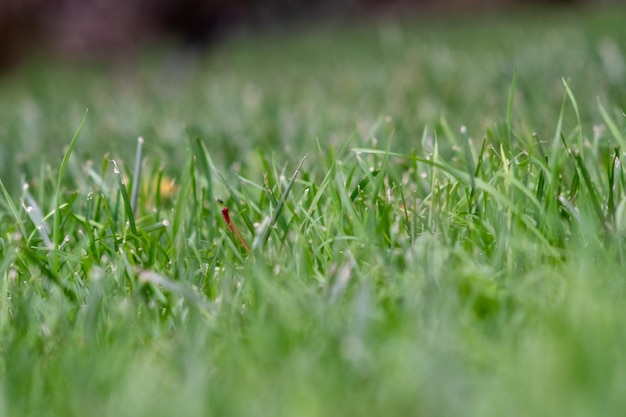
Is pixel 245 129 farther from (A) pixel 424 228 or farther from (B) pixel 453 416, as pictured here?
(B) pixel 453 416

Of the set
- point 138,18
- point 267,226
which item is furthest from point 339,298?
point 138,18

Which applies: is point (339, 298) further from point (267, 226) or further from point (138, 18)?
point (138, 18)

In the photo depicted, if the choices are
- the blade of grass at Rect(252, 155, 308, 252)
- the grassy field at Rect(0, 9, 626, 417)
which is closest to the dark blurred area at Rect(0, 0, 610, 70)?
the grassy field at Rect(0, 9, 626, 417)

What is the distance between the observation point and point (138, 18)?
8328mm

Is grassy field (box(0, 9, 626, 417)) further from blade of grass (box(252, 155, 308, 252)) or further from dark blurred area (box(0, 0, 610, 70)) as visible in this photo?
dark blurred area (box(0, 0, 610, 70))

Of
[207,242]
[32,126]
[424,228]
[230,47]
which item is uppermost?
[424,228]

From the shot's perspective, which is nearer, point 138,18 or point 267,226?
point 267,226

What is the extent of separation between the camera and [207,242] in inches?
62.7

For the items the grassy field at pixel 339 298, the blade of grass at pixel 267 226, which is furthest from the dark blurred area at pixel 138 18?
the blade of grass at pixel 267 226

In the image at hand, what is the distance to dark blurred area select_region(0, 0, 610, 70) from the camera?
8094 millimetres

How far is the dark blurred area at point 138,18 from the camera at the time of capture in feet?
26.6

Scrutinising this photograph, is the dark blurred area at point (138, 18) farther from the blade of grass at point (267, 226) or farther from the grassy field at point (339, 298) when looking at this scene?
the blade of grass at point (267, 226)

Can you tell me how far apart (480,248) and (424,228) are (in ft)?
0.35

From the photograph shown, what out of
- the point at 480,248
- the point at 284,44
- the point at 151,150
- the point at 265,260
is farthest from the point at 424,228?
the point at 284,44
